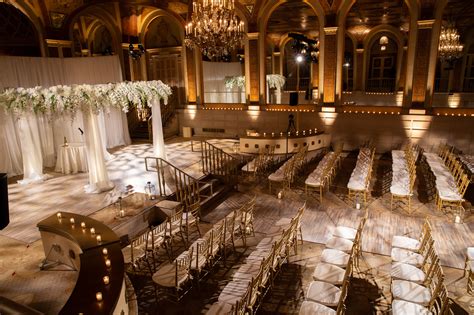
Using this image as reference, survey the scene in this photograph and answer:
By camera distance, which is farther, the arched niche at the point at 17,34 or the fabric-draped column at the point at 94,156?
the arched niche at the point at 17,34

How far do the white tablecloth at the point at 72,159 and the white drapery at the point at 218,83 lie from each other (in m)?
7.85

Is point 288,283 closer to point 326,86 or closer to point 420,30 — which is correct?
point 326,86

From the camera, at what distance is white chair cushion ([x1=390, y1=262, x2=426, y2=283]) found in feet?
16.0

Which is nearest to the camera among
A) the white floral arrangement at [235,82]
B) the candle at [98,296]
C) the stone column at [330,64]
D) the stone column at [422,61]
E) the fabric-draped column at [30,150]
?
the candle at [98,296]

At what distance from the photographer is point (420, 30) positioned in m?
12.2

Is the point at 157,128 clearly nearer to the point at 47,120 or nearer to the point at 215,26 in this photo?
the point at 47,120

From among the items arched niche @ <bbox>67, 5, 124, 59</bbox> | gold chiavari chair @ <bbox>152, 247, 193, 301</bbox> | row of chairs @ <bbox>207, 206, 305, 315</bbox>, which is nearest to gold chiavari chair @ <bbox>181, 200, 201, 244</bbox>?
gold chiavari chair @ <bbox>152, 247, 193, 301</bbox>

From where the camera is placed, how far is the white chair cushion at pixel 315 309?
13.7 feet

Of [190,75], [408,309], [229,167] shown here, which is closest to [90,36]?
[190,75]

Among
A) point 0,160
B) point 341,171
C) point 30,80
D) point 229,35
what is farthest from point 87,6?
point 341,171

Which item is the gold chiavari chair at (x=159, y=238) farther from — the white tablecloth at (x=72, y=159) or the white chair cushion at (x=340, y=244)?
the white tablecloth at (x=72, y=159)

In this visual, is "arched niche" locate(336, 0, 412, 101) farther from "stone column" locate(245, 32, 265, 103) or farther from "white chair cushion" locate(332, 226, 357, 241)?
"white chair cushion" locate(332, 226, 357, 241)

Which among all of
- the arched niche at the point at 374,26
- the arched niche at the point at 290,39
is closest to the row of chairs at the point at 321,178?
the arched niche at the point at 374,26

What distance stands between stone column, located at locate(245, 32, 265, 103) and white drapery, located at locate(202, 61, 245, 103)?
2.24m
